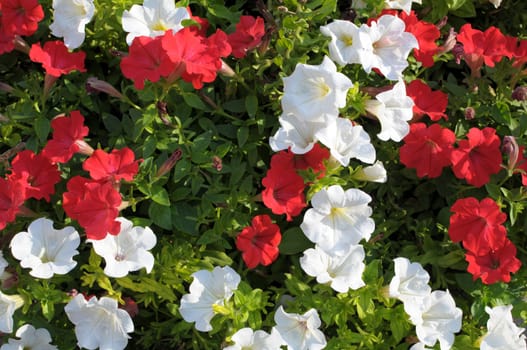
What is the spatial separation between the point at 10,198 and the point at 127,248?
1.28ft

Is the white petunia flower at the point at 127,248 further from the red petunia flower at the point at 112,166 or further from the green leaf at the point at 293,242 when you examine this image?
the green leaf at the point at 293,242

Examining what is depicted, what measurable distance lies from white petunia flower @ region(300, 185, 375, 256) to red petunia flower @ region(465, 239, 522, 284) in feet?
1.19

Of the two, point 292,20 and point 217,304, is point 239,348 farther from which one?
point 292,20

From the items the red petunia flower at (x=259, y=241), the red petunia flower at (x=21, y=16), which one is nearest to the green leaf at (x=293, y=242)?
the red petunia flower at (x=259, y=241)

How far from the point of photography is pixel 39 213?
7.29 feet

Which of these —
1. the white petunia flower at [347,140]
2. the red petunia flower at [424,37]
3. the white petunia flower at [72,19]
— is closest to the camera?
the white petunia flower at [347,140]

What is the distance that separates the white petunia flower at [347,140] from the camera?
199cm

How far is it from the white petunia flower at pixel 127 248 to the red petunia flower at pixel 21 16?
2.65 ft

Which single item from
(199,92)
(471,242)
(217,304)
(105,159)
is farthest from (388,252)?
(105,159)

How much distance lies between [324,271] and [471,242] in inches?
18.7

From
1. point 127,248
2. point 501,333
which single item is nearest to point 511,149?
point 501,333

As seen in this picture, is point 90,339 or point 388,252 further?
point 388,252

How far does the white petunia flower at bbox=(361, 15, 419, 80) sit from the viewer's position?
2.17 metres

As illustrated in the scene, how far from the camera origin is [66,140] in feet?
6.86
